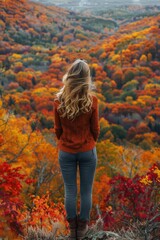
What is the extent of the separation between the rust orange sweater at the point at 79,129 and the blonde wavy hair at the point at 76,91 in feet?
0.23

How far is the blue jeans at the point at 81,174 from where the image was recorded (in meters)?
3.43

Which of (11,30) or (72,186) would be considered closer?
(72,186)

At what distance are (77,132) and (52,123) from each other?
156ft

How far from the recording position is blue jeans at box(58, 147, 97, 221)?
3434 millimetres

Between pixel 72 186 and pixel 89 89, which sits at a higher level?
pixel 89 89

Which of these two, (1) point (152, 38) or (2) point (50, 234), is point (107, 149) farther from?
(1) point (152, 38)

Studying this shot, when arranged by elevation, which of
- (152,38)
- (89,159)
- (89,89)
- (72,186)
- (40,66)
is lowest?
(40,66)

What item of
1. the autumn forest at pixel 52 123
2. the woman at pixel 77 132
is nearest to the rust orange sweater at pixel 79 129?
the woman at pixel 77 132

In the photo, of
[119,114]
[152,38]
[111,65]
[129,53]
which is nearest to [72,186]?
[119,114]

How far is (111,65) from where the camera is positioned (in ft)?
348

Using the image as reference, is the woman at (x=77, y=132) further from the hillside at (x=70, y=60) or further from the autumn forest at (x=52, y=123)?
the hillside at (x=70, y=60)

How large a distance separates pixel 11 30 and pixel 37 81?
5710 centimetres

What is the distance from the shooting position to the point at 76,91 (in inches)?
127

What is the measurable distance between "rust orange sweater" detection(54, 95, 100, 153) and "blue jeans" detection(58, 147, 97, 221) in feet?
0.23
